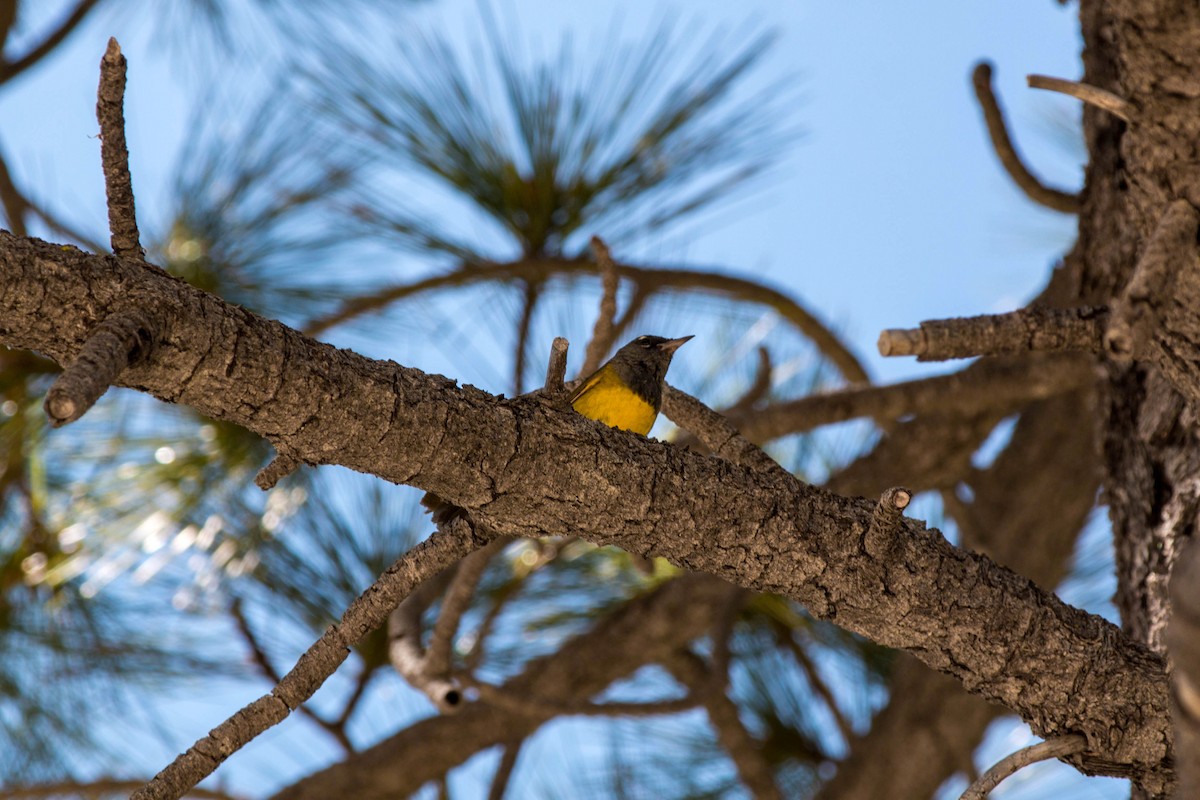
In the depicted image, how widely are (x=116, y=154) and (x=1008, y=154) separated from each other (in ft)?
6.66

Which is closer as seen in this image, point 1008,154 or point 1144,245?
point 1144,245

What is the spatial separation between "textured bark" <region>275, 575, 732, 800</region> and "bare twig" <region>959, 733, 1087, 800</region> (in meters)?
1.65

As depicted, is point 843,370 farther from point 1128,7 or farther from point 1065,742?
point 1128,7

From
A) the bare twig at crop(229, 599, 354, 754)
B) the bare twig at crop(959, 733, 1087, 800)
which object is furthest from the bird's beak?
the bare twig at crop(959, 733, 1087, 800)

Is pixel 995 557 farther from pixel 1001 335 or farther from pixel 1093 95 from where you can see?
pixel 1093 95

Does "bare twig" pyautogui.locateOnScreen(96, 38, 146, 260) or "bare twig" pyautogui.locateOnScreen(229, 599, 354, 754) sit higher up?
"bare twig" pyautogui.locateOnScreen(229, 599, 354, 754)

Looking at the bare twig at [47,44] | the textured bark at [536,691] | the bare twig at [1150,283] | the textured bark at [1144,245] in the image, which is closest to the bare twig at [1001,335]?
the textured bark at [1144,245]

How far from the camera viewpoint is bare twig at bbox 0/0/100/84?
3.53 meters

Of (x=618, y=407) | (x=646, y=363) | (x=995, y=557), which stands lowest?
(x=995, y=557)

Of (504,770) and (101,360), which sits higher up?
(504,770)

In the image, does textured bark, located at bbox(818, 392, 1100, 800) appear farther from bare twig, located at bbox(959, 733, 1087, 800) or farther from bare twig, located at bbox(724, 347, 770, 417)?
bare twig, located at bbox(959, 733, 1087, 800)

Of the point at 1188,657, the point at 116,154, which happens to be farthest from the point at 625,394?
the point at 1188,657

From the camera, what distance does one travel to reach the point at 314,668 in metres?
1.56

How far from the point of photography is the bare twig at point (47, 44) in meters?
3.53
